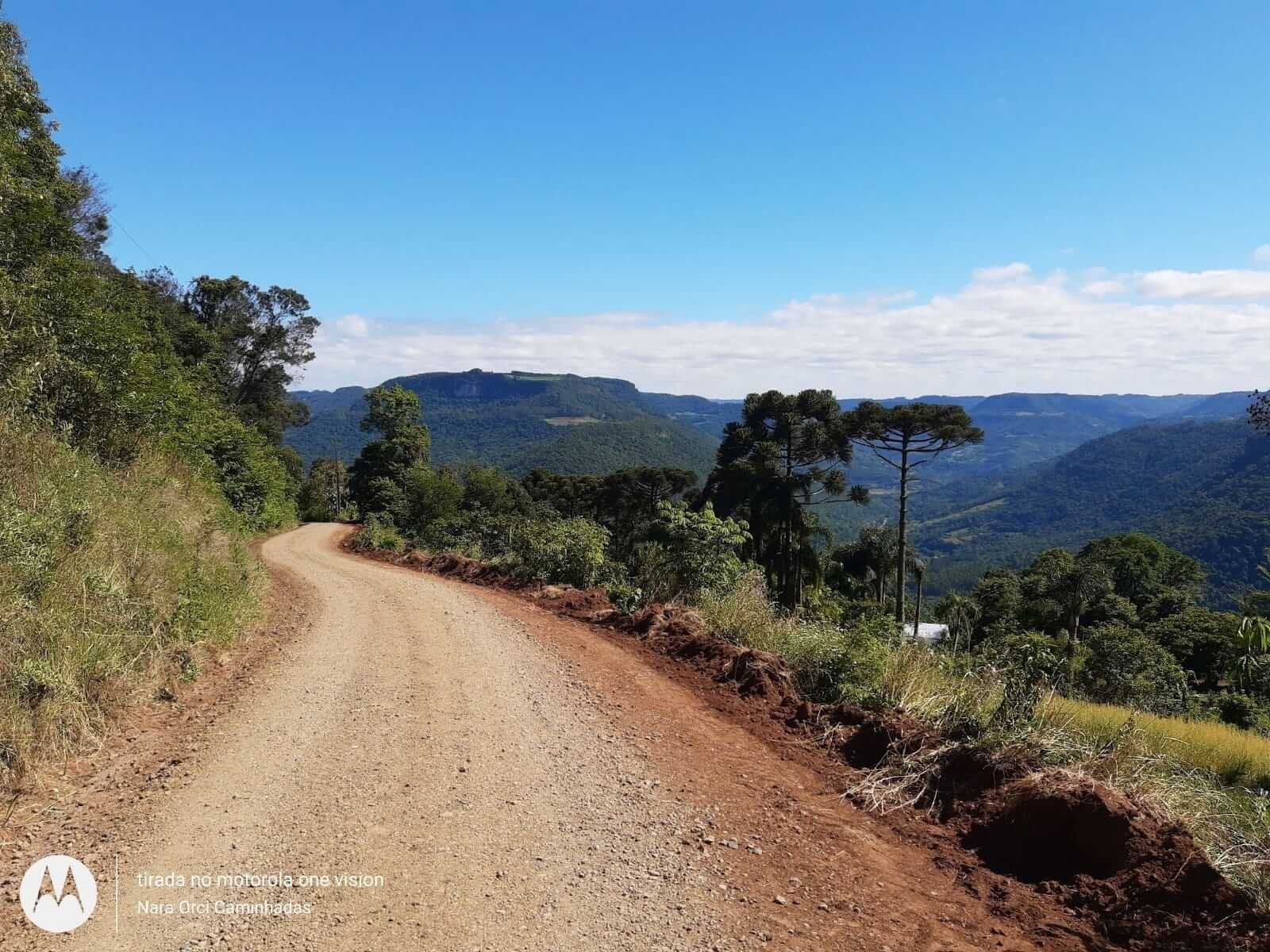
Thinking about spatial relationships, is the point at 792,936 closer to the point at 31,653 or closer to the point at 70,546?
the point at 31,653

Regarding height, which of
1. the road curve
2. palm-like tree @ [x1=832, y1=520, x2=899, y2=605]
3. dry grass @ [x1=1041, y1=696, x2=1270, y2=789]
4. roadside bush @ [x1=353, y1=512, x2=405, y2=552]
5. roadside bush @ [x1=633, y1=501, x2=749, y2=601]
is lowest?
palm-like tree @ [x1=832, y1=520, x2=899, y2=605]

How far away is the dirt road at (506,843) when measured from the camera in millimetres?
3318

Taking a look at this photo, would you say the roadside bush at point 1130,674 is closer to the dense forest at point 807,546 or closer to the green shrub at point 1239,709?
the dense forest at point 807,546

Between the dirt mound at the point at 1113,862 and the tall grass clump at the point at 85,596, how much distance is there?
6.40 metres

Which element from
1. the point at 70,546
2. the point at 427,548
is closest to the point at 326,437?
the point at 427,548

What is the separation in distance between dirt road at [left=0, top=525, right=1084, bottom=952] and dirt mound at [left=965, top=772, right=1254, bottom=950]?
1.12 feet

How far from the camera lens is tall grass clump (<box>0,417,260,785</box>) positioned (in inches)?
191

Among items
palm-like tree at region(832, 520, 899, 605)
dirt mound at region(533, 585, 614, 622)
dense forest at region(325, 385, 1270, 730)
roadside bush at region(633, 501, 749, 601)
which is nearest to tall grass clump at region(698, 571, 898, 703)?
dense forest at region(325, 385, 1270, 730)

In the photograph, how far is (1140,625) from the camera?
37.4 meters

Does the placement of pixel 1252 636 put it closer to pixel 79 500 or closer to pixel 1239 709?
pixel 79 500

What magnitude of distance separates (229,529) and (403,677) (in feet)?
28.1

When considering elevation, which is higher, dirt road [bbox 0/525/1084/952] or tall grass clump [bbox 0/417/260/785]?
tall grass clump [bbox 0/417/260/785]

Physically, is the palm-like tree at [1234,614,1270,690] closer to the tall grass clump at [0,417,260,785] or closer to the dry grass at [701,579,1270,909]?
the dry grass at [701,579,1270,909]

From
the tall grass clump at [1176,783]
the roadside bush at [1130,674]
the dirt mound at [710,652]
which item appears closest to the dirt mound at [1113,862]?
the tall grass clump at [1176,783]
